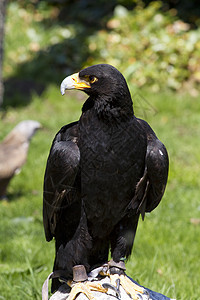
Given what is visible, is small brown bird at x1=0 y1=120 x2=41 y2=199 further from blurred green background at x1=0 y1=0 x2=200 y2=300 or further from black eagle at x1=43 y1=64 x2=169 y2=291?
black eagle at x1=43 y1=64 x2=169 y2=291

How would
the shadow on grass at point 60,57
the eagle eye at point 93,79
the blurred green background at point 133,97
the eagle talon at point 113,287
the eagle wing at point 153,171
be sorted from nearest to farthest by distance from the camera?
the eagle eye at point 93,79, the eagle wing at point 153,171, the eagle talon at point 113,287, the blurred green background at point 133,97, the shadow on grass at point 60,57

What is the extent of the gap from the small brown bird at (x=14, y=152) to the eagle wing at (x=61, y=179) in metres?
3.05

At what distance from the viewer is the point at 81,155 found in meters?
2.53

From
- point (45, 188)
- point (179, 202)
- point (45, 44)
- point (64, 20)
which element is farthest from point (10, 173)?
point (64, 20)

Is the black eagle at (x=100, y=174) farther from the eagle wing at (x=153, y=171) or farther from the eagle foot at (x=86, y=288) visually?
the eagle foot at (x=86, y=288)

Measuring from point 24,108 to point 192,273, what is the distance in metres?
5.28

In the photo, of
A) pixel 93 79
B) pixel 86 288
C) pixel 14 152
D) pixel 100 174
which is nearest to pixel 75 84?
pixel 93 79

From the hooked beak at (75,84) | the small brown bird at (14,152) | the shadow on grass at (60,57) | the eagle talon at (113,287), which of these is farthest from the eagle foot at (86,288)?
the shadow on grass at (60,57)

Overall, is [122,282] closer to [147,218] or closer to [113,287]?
[113,287]

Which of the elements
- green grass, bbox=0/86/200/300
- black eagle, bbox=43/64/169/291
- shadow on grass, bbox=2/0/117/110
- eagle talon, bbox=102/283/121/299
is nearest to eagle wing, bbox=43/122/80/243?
black eagle, bbox=43/64/169/291

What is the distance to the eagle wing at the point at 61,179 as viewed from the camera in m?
2.52

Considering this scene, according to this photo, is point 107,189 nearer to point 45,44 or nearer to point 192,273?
point 192,273

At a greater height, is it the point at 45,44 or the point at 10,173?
the point at 45,44

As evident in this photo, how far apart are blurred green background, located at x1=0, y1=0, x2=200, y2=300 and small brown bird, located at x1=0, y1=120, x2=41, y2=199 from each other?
31 centimetres
